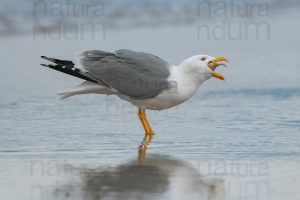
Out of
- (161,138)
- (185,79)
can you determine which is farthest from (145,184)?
(185,79)

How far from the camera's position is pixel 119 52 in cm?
965

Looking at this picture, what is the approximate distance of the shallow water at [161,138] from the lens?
23.0ft

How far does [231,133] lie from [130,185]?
242 cm

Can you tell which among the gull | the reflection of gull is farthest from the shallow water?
the gull

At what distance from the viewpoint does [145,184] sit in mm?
7066

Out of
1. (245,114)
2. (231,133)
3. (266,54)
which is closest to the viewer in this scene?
(231,133)

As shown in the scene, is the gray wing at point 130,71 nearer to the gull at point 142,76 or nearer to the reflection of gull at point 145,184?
the gull at point 142,76

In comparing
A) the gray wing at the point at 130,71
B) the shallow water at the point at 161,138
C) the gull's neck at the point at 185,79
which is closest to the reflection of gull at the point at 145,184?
the shallow water at the point at 161,138

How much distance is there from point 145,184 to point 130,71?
2.59 m

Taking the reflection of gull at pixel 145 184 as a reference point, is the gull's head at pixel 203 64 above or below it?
above

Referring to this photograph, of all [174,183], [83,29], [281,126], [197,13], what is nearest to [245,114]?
[281,126]

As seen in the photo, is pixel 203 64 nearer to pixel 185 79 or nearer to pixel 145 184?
pixel 185 79

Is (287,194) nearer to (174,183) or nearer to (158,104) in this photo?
(174,183)

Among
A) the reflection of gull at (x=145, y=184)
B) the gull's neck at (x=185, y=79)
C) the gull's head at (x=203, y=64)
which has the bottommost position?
the reflection of gull at (x=145, y=184)
